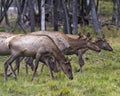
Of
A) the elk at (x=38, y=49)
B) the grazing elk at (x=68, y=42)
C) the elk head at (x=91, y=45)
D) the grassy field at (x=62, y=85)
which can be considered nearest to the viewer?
the grassy field at (x=62, y=85)

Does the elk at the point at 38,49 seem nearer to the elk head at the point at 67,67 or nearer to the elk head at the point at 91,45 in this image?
the elk head at the point at 67,67

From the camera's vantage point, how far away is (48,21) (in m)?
29.7

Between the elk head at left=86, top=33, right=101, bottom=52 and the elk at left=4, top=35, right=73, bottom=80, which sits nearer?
the elk at left=4, top=35, right=73, bottom=80

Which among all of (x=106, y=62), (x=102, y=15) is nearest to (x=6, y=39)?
(x=106, y=62)

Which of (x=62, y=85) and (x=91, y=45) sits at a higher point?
(x=91, y=45)

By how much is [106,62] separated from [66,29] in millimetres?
6472

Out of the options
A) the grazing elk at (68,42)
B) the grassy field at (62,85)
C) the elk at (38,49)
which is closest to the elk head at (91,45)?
the grazing elk at (68,42)

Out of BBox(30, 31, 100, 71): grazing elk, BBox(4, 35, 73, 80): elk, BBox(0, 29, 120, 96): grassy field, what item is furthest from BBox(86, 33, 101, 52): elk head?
BBox(4, 35, 73, 80): elk

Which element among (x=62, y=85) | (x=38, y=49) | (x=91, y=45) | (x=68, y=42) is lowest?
(x=62, y=85)

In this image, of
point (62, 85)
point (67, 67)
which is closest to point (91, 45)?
point (67, 67)

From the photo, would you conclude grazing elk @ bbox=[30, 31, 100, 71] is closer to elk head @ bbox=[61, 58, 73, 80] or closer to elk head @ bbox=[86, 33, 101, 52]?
elk head @ bbox=[86, 33, 101, 52]

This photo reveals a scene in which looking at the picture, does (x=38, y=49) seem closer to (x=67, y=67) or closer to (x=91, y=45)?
(x=67, y=67)

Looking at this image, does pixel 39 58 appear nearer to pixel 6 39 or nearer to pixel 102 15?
pixel 6 39

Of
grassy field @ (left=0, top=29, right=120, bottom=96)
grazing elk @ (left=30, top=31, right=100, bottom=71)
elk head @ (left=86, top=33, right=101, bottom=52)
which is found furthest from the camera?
elk head @ (left=86, top=33, right=101, bottom=52)
